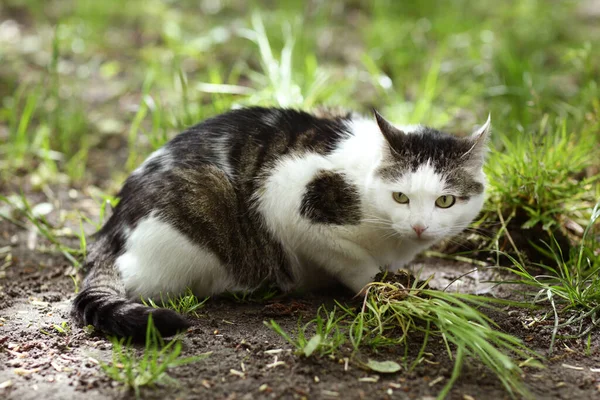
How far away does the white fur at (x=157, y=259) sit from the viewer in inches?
100

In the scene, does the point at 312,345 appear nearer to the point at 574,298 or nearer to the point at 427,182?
the point at 427,182

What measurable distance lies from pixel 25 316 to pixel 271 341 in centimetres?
105

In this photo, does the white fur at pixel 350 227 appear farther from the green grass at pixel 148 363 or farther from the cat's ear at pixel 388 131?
the green grass at pixel 148 363

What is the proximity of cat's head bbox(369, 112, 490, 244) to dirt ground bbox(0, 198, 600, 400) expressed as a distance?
0.45 metres

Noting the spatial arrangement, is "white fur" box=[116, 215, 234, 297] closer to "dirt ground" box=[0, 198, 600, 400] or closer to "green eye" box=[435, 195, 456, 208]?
"dirt ground" box=[0, 198, 600, 400]

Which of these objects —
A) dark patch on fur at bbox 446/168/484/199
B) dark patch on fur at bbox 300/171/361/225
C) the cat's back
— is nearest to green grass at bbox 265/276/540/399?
dark patch on fur at bbox 300/171/361/225

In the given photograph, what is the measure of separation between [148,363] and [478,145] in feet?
5.01

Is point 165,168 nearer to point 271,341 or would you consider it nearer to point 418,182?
point 271,341

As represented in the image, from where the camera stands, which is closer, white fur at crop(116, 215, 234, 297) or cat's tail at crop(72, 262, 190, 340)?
cat's tail at crop(72, 262, 190, 340)

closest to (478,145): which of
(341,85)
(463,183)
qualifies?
(463,183)

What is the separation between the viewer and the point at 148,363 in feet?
6.86

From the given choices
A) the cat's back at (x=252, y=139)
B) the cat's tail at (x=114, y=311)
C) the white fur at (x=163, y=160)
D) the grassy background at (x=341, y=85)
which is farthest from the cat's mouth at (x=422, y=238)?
the white fur at (x=163, y=160)

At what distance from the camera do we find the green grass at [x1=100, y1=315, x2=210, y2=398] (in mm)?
1938

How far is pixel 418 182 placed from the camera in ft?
7.98
